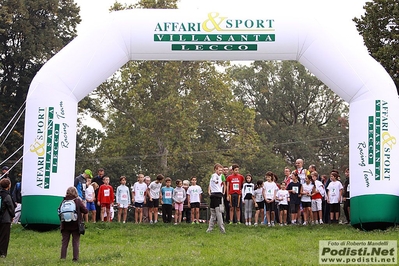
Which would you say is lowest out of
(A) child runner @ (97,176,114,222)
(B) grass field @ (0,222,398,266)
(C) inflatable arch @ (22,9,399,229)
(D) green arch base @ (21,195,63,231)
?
(B) grass field @ (0,222,398,266)

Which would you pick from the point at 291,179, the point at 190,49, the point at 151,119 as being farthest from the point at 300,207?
the point at 151,119

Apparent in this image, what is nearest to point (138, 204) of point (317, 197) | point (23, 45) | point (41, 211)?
point (41, 211)

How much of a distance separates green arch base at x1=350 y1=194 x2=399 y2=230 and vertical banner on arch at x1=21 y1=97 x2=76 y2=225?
7.40 meters

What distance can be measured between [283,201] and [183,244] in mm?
4873

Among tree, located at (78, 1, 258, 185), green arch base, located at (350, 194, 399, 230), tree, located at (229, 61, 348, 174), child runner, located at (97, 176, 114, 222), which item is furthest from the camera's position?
tree, located at (229, 61, 348, 174)

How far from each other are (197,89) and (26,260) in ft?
84.6

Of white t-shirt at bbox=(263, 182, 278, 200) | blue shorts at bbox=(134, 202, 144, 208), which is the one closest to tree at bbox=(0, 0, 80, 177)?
blue shorts at bbox=(134, 202, 144, 208)

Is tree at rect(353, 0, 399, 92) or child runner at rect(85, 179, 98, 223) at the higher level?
tree at rect(353, 0, 399, 92)

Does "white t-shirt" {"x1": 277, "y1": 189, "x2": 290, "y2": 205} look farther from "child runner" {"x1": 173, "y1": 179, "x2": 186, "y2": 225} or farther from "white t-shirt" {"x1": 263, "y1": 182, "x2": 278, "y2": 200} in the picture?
"child runner" {"x1": 173, "y1": 179, "x2": 186, "y2": 225}

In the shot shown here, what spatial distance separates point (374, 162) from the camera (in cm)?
1739

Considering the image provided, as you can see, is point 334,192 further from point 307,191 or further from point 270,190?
point 270,190

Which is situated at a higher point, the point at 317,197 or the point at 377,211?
the point at 317,197

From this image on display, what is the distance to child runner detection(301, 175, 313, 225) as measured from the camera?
63.6 ft

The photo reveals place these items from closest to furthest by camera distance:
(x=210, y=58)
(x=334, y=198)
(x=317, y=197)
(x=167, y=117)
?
(x=210, y=58), (x=334, y=198), (x=317, y=197), (x=167, y=117)
